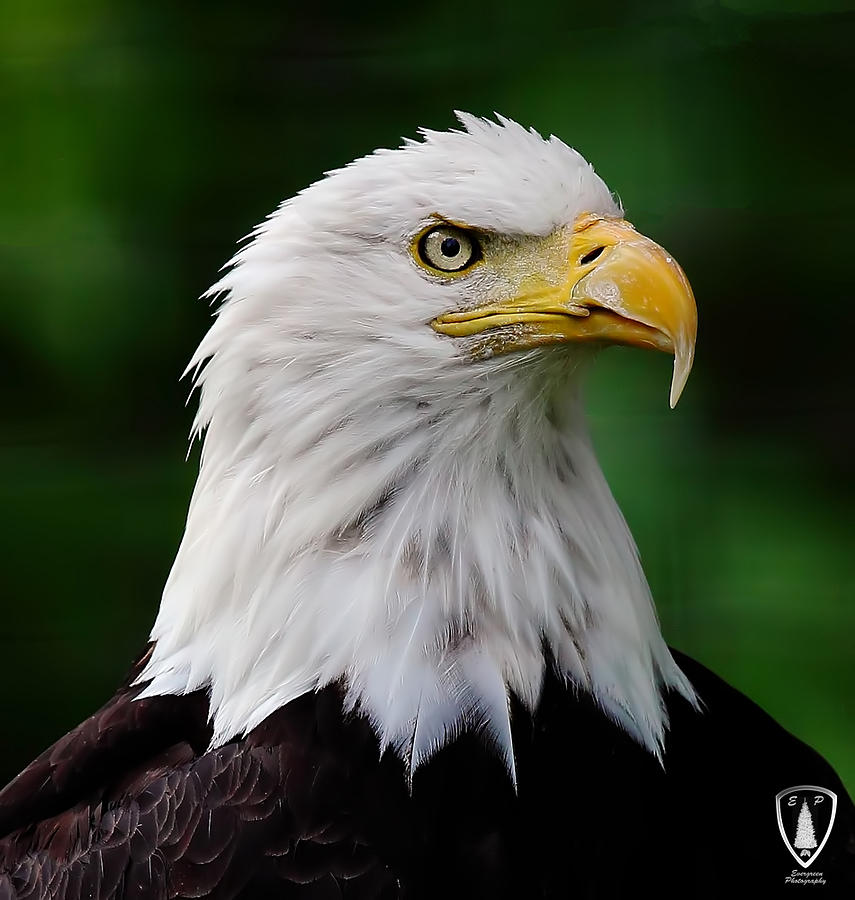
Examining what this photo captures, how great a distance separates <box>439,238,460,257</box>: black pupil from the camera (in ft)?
3.92

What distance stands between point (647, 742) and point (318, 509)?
363mm

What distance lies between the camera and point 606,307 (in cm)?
116

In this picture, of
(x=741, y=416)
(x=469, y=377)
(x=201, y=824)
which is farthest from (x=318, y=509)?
(x=741, y=416)

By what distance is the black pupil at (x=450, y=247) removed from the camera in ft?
3.92

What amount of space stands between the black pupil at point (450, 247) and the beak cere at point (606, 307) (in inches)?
2.0

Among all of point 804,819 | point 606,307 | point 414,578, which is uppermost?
point 606,307

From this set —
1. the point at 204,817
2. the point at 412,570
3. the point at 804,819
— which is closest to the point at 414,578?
the point at 412,570

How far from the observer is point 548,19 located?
6.98ft

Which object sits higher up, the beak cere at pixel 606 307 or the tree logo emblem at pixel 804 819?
the beak cere at pixel 606 307

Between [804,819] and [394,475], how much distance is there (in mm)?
536

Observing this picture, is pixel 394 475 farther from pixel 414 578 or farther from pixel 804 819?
pixel 804 819

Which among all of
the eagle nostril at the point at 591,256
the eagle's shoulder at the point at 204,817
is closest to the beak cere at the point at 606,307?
the eagle nostril at the point at 591,256

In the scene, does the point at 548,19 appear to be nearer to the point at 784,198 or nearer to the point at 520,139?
the point at 784,198

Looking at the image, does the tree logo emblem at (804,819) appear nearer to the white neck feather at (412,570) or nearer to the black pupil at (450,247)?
the white neck feather at (412,570)
